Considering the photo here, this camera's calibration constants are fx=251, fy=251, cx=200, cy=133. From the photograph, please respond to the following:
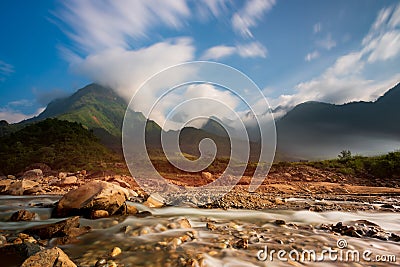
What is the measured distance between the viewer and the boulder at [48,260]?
3664mm

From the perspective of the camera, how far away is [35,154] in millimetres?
28891

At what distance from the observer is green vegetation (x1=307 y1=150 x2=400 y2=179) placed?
68.2 ft

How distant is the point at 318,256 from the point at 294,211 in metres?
5.20

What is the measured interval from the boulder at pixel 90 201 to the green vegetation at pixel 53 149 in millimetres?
16845

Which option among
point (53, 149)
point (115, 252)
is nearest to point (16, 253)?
point (115, 252)

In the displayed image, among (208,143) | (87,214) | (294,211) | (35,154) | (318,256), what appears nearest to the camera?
(318,256)

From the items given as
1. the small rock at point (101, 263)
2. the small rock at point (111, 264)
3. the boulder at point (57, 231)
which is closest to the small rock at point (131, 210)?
the boulder at point (57, 231)

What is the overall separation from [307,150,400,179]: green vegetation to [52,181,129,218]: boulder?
19820 millimetres

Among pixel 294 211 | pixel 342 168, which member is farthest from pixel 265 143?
pixel 342 168

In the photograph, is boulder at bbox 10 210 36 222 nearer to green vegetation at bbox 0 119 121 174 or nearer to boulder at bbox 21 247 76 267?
boulder at bbox 21 247 76 267

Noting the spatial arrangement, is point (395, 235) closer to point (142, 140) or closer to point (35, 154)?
point (142, 140)

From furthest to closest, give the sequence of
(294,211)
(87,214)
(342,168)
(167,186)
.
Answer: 1. (342,168)
2. (167,186)
3. (294,211)
4. (87,214)

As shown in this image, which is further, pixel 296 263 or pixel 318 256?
pixel 318 256

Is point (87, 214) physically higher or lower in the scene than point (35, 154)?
lower
